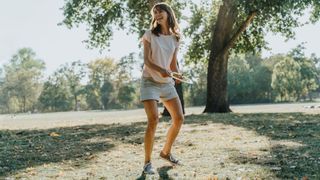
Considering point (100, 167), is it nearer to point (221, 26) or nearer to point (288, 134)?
point (288, 134)

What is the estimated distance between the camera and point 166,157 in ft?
22.5

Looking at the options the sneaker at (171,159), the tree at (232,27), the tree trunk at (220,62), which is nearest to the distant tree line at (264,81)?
the tree at (232,27)

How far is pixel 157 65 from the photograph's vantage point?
20.3 ft

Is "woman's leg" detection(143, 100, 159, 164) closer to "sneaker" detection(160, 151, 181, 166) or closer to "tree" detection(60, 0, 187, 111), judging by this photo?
"sneaker" detection(160, 151, 181, 166)

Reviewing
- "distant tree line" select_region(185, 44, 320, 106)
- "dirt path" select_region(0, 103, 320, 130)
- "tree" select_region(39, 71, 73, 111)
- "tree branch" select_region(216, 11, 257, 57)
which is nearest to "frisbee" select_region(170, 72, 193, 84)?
"dirt path" select_region(0, 103, 320, 130)

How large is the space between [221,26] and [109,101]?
76592 millimetres

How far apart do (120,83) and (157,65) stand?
91.2 metres

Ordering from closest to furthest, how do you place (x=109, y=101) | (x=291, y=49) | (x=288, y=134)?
(x=288, y=134) < (x=291, y=49) < (x=109, y=101)

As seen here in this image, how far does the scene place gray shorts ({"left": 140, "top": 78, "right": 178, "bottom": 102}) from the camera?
623cm

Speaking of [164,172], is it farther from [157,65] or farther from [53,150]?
[53,150]

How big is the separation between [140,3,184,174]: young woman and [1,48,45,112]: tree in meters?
102

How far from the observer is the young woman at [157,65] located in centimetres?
621

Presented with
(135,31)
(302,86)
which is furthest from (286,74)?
(135,31)

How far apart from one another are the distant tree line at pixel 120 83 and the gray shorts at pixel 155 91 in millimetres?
75484
